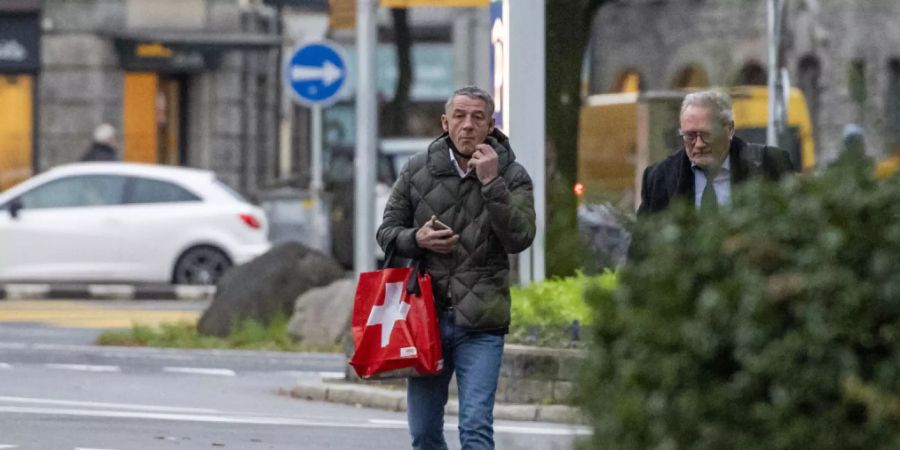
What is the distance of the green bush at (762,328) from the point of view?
3861 millimetres

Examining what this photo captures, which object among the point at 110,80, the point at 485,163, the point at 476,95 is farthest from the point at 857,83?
the point at 110,80

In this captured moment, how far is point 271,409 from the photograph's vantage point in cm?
1438

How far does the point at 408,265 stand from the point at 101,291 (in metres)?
19.3

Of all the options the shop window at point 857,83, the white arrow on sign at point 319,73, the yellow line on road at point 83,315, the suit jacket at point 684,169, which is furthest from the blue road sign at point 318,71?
the shop window at point 857,83

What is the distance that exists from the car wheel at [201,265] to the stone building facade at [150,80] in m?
9.78

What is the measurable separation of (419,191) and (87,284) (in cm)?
1932

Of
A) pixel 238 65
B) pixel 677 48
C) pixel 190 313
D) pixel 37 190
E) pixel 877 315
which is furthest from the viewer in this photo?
pixel 677 48

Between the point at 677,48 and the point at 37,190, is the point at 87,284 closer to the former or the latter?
the point at 37,190

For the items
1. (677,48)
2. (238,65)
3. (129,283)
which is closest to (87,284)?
(129,283)

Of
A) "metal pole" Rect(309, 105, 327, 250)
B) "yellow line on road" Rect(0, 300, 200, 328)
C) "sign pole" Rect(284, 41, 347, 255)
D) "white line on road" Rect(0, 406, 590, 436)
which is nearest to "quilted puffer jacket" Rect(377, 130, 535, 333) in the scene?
"white line on road" Rect(0, 406, 590, 436)

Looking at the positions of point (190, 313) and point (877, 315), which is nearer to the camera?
point (877, 315)

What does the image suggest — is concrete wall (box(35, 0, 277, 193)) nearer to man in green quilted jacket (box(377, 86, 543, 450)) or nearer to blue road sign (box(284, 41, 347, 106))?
blue road sign (box(284, 41, 347, 106))

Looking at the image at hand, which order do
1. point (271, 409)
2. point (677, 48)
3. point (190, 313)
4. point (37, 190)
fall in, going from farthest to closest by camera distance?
point (677, 48) → point (37, 190) → point (190, 313) → point (271, 409)

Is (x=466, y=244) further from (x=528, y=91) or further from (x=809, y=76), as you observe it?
(x=809, y=76)
